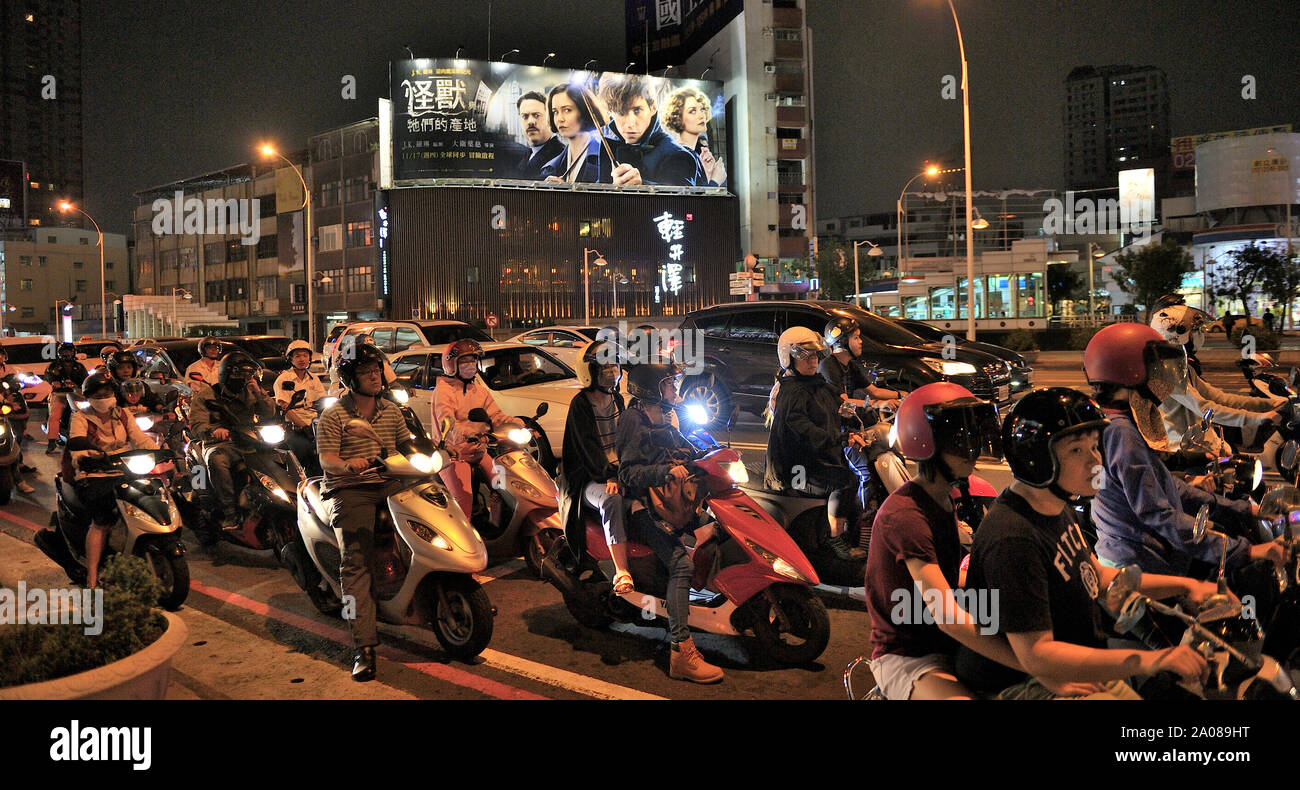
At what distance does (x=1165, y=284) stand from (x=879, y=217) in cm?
8847

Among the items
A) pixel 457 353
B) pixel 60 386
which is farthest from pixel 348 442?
pixel 60 386

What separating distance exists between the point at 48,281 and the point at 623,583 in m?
94.1

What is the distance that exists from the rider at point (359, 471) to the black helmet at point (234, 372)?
131 inches

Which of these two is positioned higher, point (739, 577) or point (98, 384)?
point (98, 384)

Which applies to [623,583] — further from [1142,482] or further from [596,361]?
[1142,482]

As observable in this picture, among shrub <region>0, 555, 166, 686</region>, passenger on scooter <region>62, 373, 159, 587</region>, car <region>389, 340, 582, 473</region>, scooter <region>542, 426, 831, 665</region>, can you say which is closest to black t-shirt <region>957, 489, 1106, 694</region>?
scooter <region>542, 426, 831, 665</region>

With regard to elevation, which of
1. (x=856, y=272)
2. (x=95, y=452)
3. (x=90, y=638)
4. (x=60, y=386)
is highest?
(x=856, y=272)

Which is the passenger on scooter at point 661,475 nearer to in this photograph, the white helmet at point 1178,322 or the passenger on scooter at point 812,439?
the passenger on scooter at point 812,439

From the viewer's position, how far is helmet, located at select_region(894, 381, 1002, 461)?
2.95 metres

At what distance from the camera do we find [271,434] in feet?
25.7

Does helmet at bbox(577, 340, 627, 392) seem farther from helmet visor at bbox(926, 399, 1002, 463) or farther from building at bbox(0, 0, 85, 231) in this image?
building at bbox(0, 0, 85, 231)

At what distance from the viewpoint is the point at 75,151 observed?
13338cm

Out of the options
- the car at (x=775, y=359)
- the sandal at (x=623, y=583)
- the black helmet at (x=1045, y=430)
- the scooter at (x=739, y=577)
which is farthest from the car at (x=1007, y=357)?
the black helmet at (x=1045, y=430)
